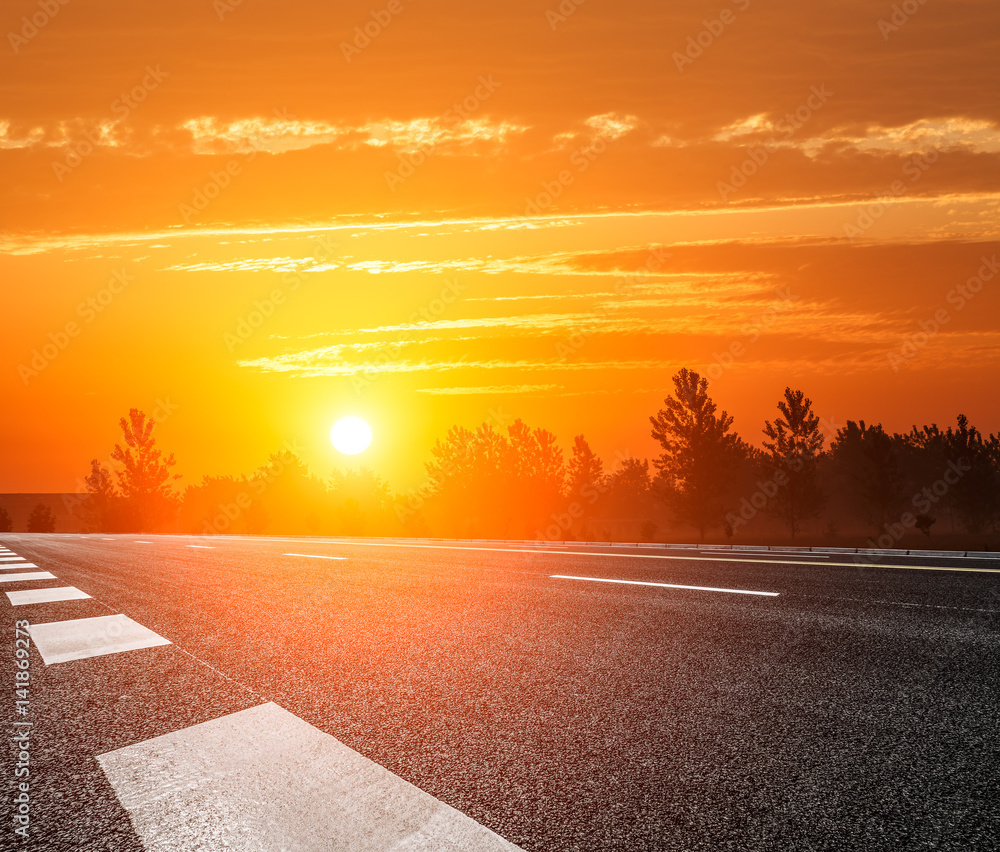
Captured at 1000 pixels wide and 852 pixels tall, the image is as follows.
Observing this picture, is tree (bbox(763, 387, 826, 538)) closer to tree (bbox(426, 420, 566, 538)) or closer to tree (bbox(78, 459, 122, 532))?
tree (bbox(426, 420, 566, 538))

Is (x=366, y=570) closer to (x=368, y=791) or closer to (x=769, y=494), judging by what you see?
(x=368, y=791)

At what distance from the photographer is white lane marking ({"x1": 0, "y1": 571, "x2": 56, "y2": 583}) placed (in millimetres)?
9719

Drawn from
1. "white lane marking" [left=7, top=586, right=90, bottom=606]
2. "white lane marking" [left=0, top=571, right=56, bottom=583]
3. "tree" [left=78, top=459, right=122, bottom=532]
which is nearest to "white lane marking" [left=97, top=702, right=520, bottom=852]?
"white lane marking" [left=7, top=586, right=90, bottom=606]

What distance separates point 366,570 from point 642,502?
143176 mm

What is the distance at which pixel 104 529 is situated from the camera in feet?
299

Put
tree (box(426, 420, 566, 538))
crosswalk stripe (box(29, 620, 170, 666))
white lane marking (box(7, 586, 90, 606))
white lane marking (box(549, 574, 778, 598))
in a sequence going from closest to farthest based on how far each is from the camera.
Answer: crosswalk stripe (box(29, 620, 170, 666)), white lane marking (box(549, 574, 778, 598)), white lane marking (box(7, 586, 90, 606)), tree (box(426, 420, 566, 538))

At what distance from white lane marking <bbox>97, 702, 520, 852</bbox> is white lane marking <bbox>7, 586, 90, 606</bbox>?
575cm

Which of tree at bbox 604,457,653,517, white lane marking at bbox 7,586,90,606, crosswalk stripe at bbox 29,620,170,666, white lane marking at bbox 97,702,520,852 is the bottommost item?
tree at bbox 604,457,653,517

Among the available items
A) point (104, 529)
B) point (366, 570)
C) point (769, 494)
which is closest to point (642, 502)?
point (769, 494)

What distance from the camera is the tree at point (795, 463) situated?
184 feet

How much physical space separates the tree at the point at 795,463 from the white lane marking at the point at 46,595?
5641cm

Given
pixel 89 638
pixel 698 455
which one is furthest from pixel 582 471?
pixel 89 638

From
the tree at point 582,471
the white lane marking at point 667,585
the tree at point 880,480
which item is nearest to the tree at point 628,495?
the tree at point 582,471

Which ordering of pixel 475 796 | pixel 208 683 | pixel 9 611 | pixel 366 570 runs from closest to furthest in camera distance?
pixel 475 796, pixel 208 683, pixel 9 611, pixel 366 570
